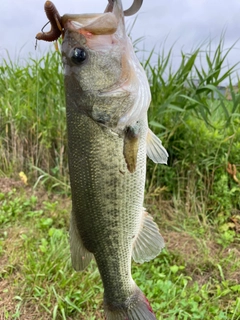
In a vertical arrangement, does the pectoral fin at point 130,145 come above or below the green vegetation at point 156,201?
above

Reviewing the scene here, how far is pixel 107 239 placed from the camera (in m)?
1.57

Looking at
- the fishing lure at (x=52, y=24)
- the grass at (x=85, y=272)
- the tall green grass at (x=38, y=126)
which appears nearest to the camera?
the fishing lure at (x=52, y=24)

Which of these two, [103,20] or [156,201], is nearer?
[103,20]

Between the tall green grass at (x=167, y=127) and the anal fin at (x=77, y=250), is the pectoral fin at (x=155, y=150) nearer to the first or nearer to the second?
the anal fin at (x=77, y=250)

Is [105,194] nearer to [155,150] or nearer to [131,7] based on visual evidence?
[155,150]

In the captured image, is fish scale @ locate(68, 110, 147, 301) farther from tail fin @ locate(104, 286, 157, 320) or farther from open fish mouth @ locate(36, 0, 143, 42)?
open fish mouth @ locate(36, 0, 143, 42)

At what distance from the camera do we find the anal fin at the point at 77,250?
5.12 feet

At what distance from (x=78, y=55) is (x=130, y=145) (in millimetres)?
374

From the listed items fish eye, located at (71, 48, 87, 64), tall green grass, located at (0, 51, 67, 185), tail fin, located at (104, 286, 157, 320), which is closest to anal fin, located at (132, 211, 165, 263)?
tail fin, located at (104, 286, 157, 320)

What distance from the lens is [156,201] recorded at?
166 inches

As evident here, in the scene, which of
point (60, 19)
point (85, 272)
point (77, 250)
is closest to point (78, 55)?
point (60, 19)

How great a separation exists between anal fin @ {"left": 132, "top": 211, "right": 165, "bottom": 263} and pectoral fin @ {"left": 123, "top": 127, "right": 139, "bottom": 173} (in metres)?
0.33

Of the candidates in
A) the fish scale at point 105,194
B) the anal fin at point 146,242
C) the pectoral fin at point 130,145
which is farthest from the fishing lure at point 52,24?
the anal fin at point 146,242

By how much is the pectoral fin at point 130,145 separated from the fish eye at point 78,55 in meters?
0.30
